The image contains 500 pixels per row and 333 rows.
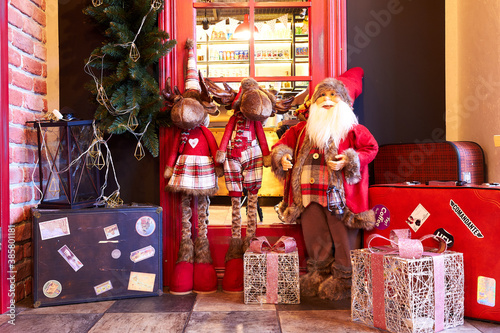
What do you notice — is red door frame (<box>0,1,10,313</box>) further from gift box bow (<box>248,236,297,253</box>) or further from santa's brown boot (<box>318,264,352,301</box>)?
santa's brown boot (<box>318,264,352,301</box>)

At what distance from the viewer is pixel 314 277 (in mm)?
2115

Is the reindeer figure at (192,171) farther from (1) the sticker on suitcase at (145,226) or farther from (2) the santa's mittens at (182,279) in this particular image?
(1) the sticker on suitcase at (145,226)

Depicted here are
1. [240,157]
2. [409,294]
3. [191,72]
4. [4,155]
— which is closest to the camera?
[409,294]

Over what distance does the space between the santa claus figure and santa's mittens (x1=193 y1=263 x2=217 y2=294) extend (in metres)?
0.51

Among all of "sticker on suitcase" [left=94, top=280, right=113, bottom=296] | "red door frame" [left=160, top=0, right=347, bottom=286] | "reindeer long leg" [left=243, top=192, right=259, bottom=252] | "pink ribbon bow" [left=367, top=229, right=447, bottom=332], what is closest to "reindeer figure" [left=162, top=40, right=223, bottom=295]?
"red door frame" [left=160, top=0, right=347, bottom=286]

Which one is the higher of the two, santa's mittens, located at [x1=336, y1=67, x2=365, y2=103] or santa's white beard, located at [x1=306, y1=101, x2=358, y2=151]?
santa's mittens, located at [x1=336, y1=67, x2=365, y2=103]

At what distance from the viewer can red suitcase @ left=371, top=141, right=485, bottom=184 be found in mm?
2051

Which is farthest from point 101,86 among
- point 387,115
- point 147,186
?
point 387,115

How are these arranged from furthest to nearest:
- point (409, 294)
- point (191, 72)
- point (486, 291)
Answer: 1. point (191, 72)
2. point (486, 291)
3. point (409, 294)

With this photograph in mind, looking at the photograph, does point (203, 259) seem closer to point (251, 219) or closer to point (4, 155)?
point (251, 219)

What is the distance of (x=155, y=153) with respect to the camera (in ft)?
7.29

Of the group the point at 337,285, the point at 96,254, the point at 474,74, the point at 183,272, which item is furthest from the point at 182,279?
the point at 474,74

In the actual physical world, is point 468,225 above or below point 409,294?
above

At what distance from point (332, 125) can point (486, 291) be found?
1057mm
